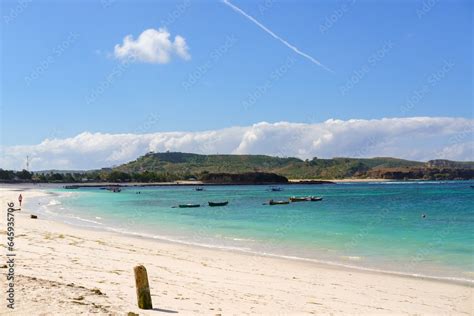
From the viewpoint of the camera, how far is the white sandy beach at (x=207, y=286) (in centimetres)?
1032

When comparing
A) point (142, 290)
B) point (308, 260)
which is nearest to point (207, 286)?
point (142, 290)

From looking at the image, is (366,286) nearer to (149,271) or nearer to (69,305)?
(149,271)

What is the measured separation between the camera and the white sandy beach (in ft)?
33.9

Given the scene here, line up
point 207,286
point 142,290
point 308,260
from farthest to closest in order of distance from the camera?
point 308,260 → point 207,286 → point 142,290

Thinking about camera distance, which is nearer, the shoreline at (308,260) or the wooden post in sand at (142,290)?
the wooden post in sand at (142,290)

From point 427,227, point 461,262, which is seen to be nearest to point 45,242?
point 461,262

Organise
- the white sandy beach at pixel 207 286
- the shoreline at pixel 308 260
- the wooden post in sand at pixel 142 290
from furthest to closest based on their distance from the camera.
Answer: the shoreline at pixel 308 260, the white sandy beach at pixel 207 286, the wooden post in sand at pixel 142 290

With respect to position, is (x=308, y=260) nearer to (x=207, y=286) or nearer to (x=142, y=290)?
(x=207, y=286)

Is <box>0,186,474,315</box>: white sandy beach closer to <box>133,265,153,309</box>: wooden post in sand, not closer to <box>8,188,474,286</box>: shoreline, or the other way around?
<box>133,265,153,309</box>: wooden post in sand

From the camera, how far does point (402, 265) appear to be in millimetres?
19969

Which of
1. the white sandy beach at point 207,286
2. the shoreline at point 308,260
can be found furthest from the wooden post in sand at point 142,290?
the shoreline at point 308,260

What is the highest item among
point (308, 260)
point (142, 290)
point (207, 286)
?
point (142, 290)

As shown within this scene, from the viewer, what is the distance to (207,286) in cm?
1345

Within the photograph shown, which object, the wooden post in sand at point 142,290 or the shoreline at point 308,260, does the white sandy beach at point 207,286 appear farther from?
the shoreline at point 308,260
